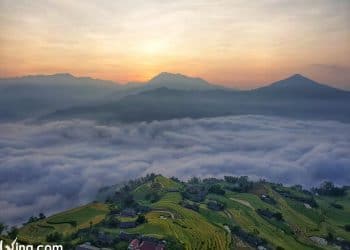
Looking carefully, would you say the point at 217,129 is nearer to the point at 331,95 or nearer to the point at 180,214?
the point at 331,95

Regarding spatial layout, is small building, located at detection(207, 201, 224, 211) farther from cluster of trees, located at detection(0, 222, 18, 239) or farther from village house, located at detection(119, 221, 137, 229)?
cluster of trees, located at detection(0, 222, 18, 239)

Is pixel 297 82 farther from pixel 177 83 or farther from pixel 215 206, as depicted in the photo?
pixel 215 206

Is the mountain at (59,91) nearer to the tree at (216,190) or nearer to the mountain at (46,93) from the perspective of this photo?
the mountain at (46,93)

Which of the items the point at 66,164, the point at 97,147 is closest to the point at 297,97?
the point at 97,147

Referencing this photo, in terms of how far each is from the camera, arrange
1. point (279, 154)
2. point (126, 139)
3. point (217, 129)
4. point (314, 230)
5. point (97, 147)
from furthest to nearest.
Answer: point (217, 129)
point (126, 139)
point (97, 147)
point (279, 154)
point (314, 230)

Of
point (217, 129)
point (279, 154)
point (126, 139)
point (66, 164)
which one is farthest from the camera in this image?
point (217, 129)

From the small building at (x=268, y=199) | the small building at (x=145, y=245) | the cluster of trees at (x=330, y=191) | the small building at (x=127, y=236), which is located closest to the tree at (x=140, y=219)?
the small building at (x=127, y=236)

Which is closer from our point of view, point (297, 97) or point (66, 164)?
point (66, 164)

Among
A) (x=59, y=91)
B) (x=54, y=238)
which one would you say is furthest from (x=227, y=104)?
(x=54, y=238)
